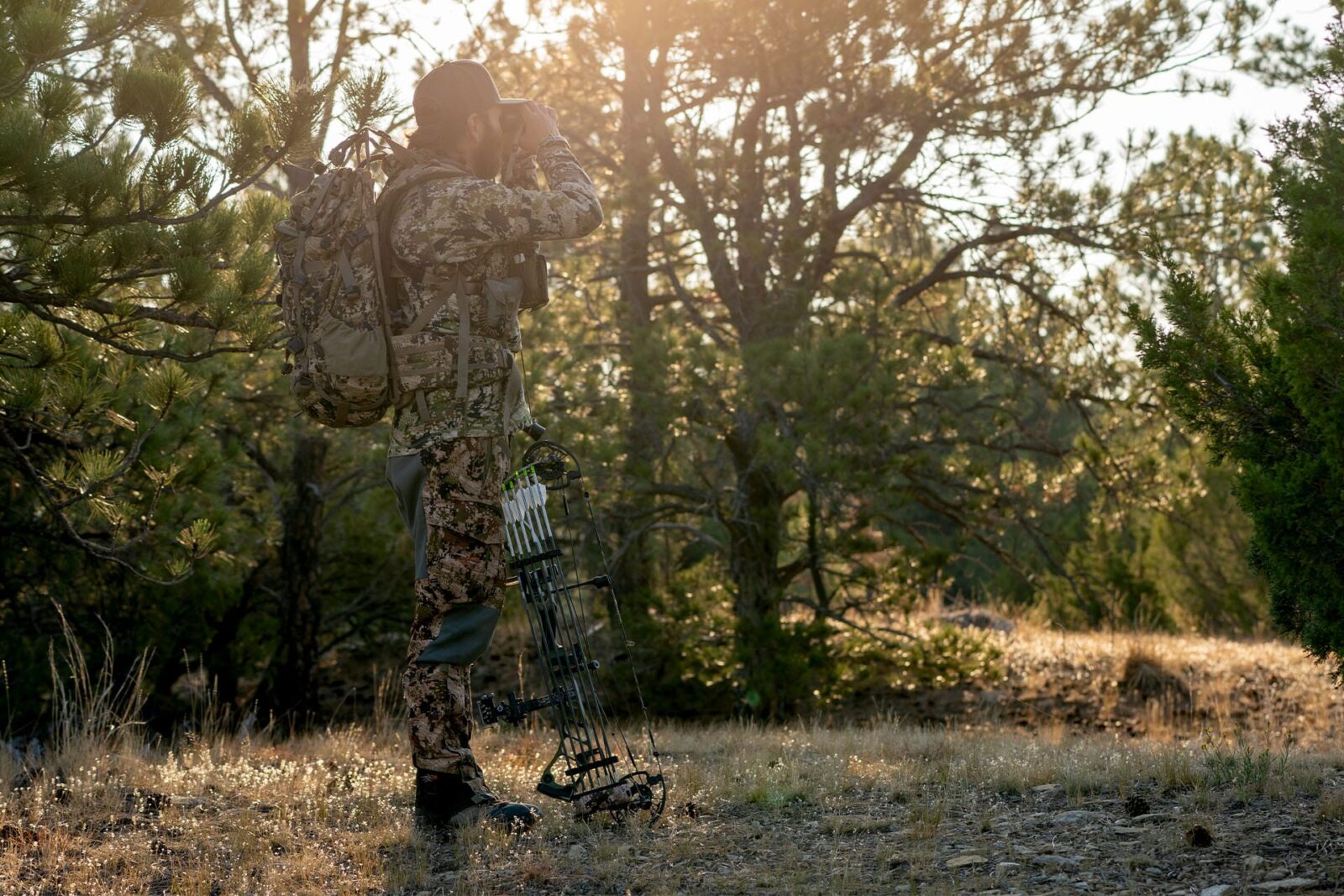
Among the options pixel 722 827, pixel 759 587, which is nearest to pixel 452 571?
pixel 722 827

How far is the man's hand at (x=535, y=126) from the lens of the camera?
3.96m

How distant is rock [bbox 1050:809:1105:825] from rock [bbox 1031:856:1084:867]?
Result: 0.40 metres

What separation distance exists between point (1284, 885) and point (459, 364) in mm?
2577

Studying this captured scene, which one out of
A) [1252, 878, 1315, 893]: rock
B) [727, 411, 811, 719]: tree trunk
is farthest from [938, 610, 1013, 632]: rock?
[1252, 878, 1315, 893]: rock

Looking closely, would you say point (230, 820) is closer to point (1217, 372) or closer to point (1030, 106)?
point (1217, 372)

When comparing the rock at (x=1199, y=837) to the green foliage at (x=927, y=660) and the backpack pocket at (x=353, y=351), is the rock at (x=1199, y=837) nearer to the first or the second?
the backpack pocket at (x=353, y=351)

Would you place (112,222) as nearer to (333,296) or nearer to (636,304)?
(333,296)

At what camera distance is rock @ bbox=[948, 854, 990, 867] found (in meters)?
3.38

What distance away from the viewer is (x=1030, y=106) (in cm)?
850

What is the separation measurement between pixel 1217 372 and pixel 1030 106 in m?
5.41

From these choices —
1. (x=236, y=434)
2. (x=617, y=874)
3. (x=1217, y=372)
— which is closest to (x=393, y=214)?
(x=617, y=874)

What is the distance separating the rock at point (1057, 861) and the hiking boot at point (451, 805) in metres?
1.53

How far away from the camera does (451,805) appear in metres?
3.97

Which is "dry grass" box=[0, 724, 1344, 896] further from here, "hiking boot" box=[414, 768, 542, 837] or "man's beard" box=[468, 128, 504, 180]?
"man's beard" box=[468, 128, 504, 180]
